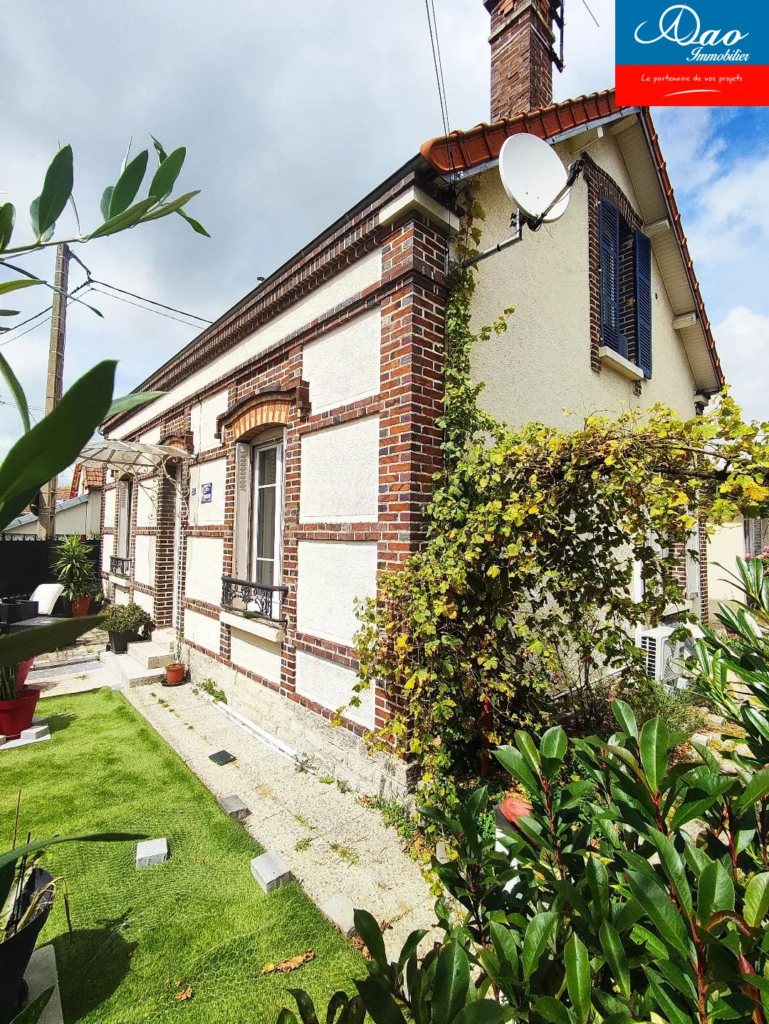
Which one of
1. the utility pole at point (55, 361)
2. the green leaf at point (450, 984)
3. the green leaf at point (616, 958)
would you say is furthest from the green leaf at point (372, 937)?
the utility pole at point (55, 361)

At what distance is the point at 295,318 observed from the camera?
5.07 metres

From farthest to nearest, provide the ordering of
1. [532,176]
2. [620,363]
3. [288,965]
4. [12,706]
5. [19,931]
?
1. [620,363]
2. [12,706]
3. [532,176]
4. [288,965]
5. [19,931]

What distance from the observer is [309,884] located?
296 cm

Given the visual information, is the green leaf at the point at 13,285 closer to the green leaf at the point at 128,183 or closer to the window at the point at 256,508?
Answer: the green leaf at the point at 128,183

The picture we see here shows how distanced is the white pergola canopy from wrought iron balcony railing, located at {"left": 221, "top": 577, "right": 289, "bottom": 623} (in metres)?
2.51

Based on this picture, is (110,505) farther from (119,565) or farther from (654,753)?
(654,753)

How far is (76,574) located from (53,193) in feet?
39.7

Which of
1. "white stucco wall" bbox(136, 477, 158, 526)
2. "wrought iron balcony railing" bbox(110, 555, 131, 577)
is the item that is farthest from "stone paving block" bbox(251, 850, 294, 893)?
"wrought iron balcony railing" bbox(110, 555, 131, 577)

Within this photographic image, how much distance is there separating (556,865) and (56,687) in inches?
297

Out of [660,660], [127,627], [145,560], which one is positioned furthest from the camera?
[145,560]

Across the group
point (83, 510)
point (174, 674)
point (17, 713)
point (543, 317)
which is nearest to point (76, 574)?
point (174, 674)

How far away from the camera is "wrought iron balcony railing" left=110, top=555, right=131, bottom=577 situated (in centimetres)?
1024

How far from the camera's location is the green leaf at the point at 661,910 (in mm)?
734

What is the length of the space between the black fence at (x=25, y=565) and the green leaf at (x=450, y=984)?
13215mm
